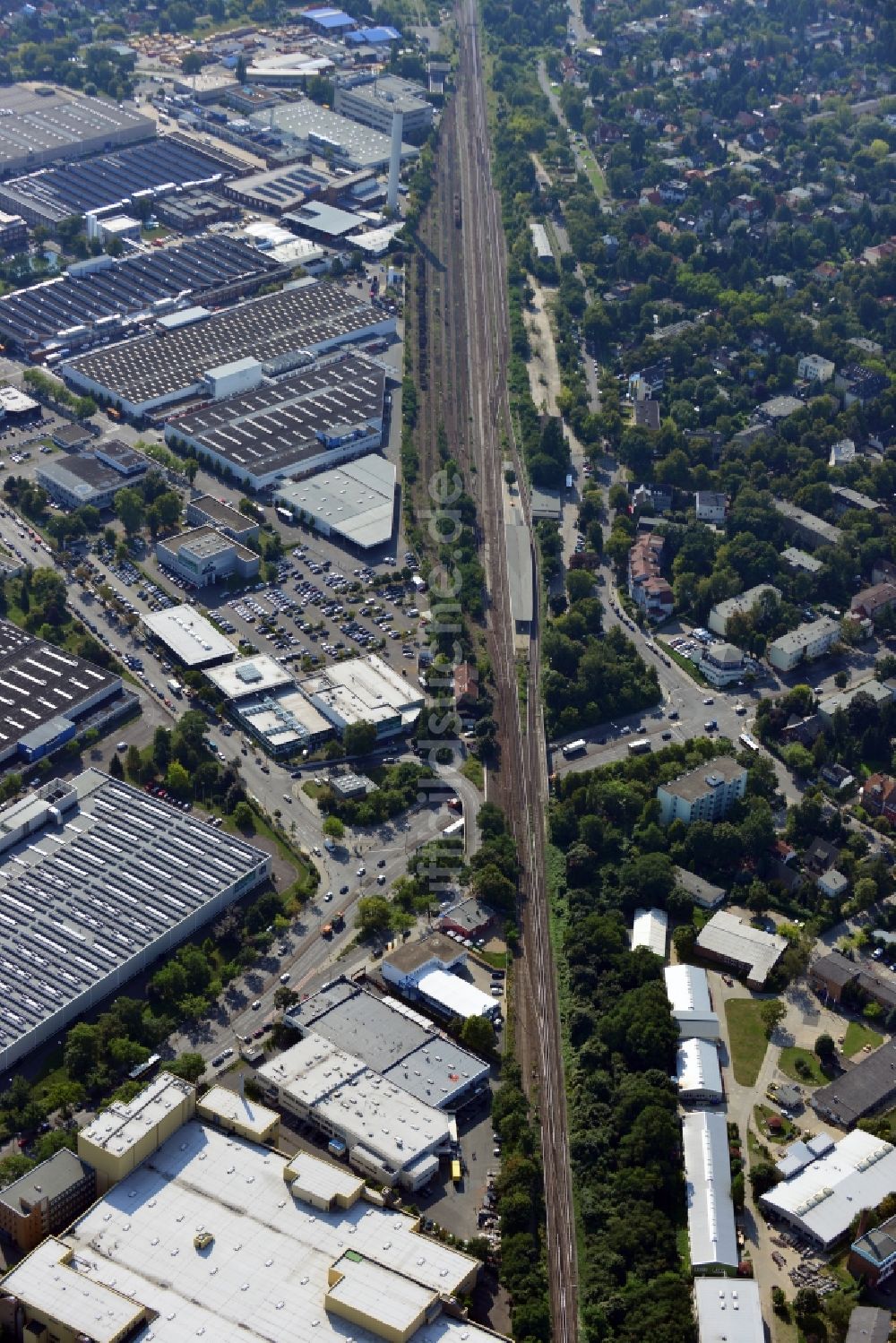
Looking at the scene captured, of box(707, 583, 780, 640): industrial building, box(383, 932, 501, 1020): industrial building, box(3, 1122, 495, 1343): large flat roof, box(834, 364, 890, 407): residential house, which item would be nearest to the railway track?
box(383, 932, 501, 1020): industrial building

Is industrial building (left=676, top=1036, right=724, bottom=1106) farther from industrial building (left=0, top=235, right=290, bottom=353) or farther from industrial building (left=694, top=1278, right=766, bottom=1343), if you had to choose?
industrial building (left=0, top=235, right=290, bottom=353)

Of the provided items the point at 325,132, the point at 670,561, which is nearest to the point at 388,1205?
the point at 670,561

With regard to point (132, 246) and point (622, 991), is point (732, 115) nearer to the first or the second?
point (132, 246)

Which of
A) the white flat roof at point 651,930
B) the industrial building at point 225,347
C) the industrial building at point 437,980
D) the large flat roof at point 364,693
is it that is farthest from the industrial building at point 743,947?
the industrial building at point 225,347

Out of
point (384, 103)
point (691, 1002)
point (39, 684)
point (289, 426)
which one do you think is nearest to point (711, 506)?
point (289, 426)

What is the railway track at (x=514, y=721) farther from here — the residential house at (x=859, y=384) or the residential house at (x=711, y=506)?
the residential house at (x=859, y=384)

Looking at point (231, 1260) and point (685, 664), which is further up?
point (685, 664)

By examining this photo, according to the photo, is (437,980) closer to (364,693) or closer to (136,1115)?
(136,1115)
